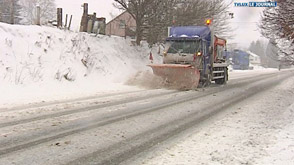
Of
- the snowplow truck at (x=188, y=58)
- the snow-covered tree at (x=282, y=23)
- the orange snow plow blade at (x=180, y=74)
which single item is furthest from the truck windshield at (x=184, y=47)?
the snow-covered tree at (x=282, y=23)

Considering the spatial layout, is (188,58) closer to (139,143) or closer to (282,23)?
(282,23)

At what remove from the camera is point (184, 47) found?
1531 centimetres

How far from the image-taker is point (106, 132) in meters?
6.29

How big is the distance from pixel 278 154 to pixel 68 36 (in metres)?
15.5

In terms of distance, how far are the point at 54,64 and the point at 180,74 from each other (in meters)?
6.07

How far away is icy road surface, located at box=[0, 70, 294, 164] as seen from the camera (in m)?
4.81

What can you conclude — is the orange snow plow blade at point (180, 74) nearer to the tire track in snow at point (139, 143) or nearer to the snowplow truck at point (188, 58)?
the snowplow truck at point (188, 58)

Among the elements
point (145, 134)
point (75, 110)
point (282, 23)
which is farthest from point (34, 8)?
point (145, 134)

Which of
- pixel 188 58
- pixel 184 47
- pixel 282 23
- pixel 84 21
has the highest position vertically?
pixel 84 21

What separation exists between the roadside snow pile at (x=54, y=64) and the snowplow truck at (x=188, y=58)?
2778 mm

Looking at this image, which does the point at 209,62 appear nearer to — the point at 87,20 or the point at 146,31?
the point at 146,31

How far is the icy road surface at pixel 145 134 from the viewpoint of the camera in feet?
15.8

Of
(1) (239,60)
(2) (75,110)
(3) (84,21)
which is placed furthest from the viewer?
(1) (239,60)

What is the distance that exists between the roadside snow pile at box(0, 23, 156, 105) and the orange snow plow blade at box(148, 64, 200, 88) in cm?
243
